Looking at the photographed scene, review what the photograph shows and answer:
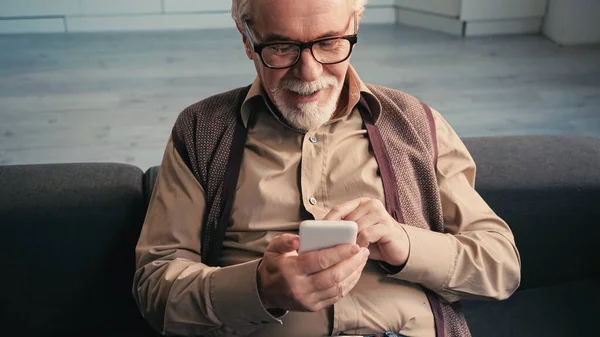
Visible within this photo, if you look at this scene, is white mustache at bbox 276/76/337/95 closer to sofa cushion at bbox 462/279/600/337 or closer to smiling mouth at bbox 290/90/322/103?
smiling mouth at bbox 290/90/322/103

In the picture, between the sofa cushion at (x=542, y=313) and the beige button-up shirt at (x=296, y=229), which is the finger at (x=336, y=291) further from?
the sofa cushion at (x=542, y=313)

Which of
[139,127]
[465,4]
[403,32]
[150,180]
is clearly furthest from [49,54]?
[150,180]

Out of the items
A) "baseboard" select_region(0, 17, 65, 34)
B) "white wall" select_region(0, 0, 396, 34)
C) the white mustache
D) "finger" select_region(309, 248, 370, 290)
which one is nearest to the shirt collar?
the white mustache

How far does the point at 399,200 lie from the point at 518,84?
10.4 feet

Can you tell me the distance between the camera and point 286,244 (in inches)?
44.7

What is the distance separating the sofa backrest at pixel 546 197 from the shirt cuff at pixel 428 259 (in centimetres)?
35

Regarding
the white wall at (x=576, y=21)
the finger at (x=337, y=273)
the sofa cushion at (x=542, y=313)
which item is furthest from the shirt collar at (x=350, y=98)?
the white wall at (x=576, y=21)

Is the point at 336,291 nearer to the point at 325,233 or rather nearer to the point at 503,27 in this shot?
the point at 325,233

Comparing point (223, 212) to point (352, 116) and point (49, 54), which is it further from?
point (49, 54)

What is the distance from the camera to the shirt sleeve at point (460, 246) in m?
1.30

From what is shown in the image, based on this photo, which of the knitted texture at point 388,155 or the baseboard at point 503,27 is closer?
the knitted texture at point 388,155

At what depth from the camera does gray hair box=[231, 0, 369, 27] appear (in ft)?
4.33

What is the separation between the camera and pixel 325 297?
3.72ft

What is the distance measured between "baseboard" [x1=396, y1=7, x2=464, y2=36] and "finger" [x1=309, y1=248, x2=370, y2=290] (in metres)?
4.64
